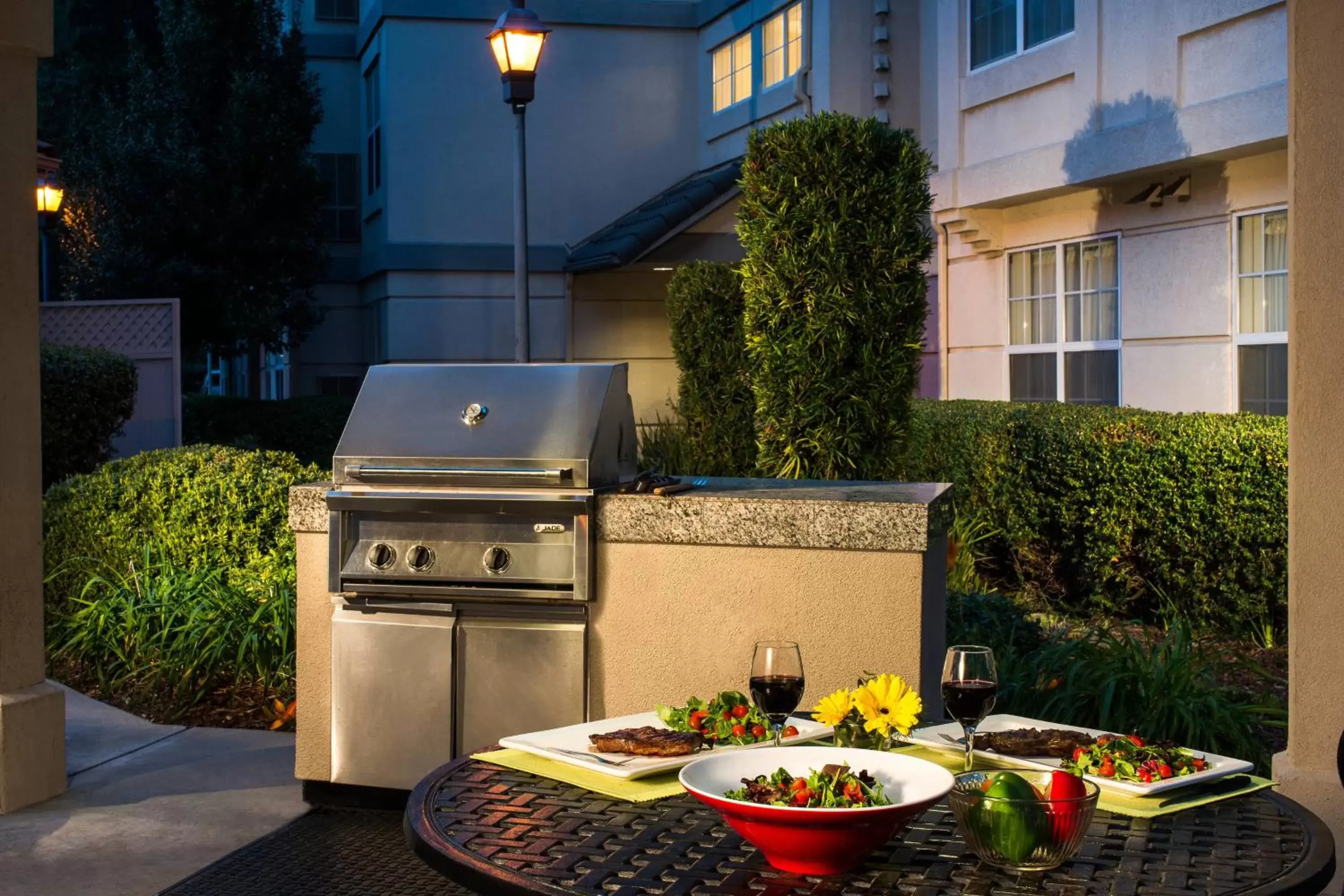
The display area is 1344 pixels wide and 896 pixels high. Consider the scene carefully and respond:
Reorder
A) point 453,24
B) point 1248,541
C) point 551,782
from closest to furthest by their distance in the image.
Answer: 1. point 551,782
2. point 1248,541
3. point 453,24

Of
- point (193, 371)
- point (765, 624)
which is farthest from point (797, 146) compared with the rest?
point (193, 371)

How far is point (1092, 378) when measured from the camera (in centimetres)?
1370

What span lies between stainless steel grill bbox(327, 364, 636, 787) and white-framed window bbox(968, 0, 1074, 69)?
986 cm

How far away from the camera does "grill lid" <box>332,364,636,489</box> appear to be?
5.12m

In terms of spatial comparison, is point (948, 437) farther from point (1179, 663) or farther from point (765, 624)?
point (765, 624)

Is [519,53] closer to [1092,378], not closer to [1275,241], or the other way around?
[1275,241]

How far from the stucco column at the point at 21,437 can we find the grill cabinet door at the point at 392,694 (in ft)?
4.70

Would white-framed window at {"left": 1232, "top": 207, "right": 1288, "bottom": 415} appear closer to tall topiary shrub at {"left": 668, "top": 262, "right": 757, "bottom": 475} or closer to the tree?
tall topiary shrub at {"left": 668, "top": 262, "right": 757, "bottom": 475}

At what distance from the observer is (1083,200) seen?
13.7 metres

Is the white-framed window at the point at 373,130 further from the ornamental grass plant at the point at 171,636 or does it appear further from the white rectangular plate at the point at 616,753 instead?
the white rectangular plate at the point at 616,753

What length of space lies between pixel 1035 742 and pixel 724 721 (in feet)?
2.25

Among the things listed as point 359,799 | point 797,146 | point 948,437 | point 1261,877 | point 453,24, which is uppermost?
point 453,24

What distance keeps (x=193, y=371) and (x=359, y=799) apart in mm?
36553

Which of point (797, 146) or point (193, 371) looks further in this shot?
point (193, 371)
